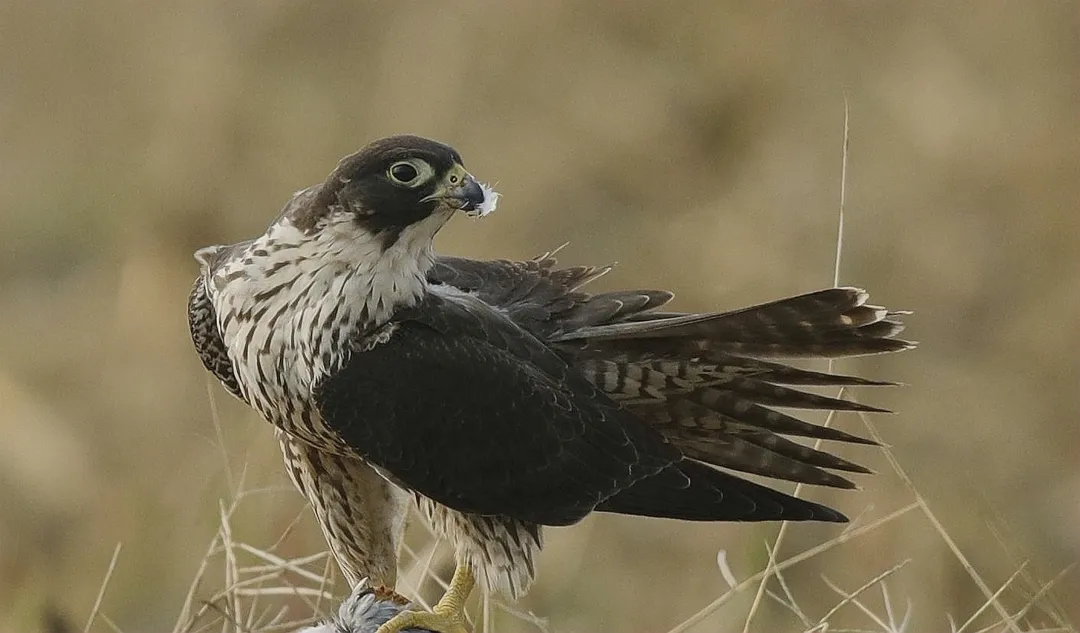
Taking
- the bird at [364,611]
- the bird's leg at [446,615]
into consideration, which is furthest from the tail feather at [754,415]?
the bird at [364,611]

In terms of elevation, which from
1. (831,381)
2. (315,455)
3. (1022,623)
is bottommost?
(1022,623)

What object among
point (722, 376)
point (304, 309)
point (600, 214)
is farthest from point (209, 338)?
point (600, 214)

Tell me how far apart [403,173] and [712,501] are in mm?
1077

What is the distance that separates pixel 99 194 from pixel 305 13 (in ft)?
6.08

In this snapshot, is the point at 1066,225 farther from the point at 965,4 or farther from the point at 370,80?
the point at 370,80

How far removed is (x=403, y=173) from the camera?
11.8 ft

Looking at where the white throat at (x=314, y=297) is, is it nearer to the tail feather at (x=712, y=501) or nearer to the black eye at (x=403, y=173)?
the black eye at (x=403, y=173)

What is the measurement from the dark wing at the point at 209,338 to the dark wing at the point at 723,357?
0.66 meters

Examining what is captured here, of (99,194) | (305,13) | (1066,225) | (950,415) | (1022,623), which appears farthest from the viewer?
(305,13)

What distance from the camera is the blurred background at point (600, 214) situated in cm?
675

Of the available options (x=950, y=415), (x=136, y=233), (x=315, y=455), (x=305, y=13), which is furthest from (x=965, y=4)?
(x=315, y=455)

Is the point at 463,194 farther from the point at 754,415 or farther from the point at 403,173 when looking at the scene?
the point at 754,415

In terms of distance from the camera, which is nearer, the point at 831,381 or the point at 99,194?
the point at 831,381

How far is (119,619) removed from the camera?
656 cm
